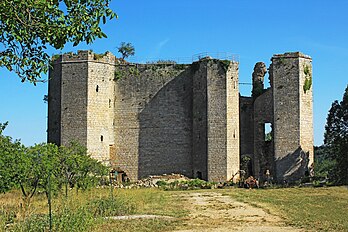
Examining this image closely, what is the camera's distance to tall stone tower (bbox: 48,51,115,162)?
127ft

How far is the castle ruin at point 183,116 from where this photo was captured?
3838 cm

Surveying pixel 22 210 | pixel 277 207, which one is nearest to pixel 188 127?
pixel 277 207

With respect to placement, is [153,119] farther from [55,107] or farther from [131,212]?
[131,212]

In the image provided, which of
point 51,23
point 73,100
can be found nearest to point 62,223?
point 51,23

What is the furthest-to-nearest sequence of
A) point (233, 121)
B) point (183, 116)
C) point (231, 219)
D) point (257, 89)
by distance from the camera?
point (257, 89) → point (183, 116) → point (233, 121) → point (231, 219)

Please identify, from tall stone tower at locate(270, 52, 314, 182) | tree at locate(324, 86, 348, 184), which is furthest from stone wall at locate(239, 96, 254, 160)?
tree at locate(324, 86, 348, 184)

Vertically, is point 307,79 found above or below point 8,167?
above

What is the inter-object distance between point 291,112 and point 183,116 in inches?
332

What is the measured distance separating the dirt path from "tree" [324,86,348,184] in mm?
15722

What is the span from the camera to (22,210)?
12.3 metres

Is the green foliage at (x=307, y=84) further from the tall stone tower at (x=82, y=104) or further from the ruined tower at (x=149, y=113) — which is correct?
the tall stone tower at (x=82, y=104)

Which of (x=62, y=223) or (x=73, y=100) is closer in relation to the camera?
(x=62, y=223)

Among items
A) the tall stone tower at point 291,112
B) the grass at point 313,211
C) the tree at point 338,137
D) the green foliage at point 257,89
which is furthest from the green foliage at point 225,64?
the grass at point 313,211

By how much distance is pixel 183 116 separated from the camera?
4106 cm
